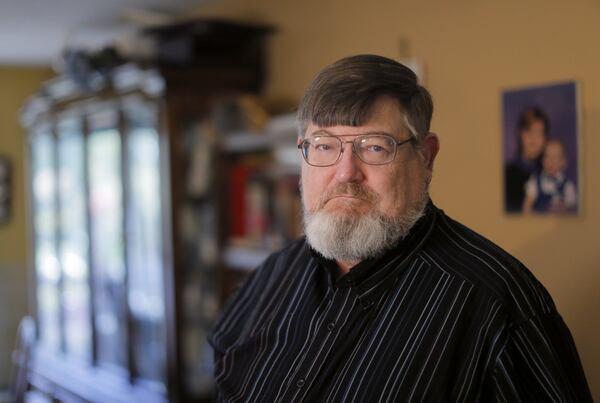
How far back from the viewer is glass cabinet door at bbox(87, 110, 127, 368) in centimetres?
342

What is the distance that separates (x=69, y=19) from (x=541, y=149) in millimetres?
2954

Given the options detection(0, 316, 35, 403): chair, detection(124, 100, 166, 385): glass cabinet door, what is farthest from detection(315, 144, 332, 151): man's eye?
detection(0, 316, 35, 403): chair

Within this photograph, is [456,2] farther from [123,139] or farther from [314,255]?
[123,139]

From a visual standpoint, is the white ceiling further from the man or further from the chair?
the man

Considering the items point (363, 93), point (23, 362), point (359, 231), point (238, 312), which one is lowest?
point (23, 362)

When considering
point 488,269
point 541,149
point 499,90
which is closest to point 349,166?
point 488,269

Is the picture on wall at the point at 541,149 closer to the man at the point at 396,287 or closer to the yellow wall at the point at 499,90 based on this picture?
the yellow wall at the point at 499,90

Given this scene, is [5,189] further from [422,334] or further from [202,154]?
[422,334]

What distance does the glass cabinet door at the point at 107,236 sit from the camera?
11.2 ft

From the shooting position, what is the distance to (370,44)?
2.50 metres

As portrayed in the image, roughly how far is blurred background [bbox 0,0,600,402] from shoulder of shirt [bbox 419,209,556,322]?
1.71 feet

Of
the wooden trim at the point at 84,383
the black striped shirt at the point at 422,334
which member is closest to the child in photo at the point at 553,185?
the black striped shirt at the point at 422,334

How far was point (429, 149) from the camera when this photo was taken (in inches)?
47.9

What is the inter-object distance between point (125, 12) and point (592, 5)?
2.61m
